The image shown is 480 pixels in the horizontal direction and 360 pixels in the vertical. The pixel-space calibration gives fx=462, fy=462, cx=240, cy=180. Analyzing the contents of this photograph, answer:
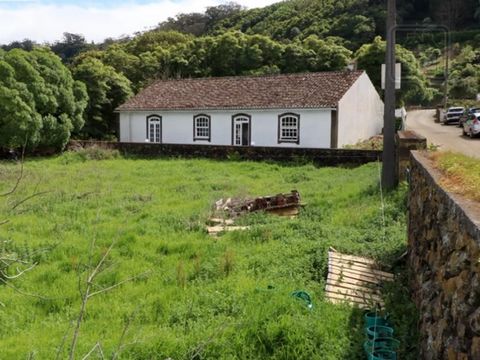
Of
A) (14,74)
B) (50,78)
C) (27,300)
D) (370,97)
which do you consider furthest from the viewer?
(370,97)

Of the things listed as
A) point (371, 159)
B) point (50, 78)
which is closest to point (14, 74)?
point (50, 78)

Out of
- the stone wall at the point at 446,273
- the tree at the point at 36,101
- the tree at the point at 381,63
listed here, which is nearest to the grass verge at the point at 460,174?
the stone wall at the point at 446,273

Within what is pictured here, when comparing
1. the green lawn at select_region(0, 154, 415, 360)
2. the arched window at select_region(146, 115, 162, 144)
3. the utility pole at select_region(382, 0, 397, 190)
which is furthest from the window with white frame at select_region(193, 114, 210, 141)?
the utility pole at select_region(382, 0, 397, 190)

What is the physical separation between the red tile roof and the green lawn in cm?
1184

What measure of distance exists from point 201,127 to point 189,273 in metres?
21.8

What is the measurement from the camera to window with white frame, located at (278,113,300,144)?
83.5 ft

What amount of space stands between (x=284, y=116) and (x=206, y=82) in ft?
23.9

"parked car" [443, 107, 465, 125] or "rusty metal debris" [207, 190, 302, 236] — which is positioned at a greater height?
"parked car" [443, 107, 465, 125]

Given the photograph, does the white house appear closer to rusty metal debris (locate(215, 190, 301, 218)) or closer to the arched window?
the arched window

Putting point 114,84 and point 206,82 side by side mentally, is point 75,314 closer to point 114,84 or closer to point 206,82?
point 206,82

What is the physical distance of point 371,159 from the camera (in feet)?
65.9

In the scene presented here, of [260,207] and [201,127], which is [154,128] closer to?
[201,127]

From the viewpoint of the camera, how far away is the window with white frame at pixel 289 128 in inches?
1002

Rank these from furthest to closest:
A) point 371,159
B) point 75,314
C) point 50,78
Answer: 1. point 50,78
2. point 371,159
3. point 75,314
